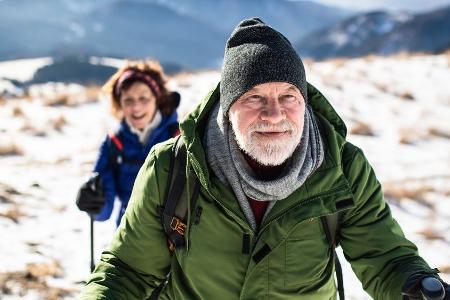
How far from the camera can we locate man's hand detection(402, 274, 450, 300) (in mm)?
1616

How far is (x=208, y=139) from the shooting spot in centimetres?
200

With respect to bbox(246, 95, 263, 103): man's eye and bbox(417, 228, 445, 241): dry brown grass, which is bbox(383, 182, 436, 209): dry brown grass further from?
bbox(246, 95, 263, 103): man's eye

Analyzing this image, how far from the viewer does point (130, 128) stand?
373 cm

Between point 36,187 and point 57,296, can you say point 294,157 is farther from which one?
point 36,187

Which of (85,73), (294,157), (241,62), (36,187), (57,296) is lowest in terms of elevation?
(57,296)

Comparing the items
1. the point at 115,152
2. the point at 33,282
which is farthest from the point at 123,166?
the point at 33,282

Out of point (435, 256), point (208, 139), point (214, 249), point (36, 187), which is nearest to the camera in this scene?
point (214, 249)

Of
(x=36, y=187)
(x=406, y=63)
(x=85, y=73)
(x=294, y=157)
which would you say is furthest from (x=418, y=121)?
(x=85, y=73)

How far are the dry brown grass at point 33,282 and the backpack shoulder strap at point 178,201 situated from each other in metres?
2.11

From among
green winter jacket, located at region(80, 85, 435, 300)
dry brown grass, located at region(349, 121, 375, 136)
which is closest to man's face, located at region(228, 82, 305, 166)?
green winter jacket, located at region(80, 85, 435, 300)

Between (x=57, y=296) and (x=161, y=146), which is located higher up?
(x=161, y=146)

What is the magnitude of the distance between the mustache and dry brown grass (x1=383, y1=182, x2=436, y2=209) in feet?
15.1

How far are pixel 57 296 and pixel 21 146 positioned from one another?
6.25 meters

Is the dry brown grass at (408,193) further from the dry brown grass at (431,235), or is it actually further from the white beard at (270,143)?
the white beard at (270,143)
